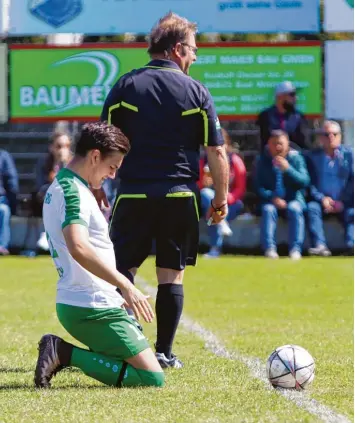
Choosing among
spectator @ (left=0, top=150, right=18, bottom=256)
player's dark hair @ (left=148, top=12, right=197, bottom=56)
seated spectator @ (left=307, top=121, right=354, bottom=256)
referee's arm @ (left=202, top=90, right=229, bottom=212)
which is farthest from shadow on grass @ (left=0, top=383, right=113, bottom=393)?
seated spectator @ (left=307, top=121, right=354, bottom=256)

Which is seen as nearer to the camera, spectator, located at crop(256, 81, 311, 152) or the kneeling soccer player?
the kneeling soccer player

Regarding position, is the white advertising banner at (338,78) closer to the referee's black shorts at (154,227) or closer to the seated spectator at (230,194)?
the seated spectator at (230,194)

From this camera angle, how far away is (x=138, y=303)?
5648 mm

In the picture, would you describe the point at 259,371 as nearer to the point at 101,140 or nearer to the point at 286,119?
the point at 101,140

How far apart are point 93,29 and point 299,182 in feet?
13.5

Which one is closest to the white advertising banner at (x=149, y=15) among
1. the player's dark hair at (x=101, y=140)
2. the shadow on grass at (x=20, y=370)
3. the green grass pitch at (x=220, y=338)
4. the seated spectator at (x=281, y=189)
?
the seated spectator at (x=281, y=189)

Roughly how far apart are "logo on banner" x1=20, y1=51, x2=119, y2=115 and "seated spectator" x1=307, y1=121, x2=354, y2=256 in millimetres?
3372

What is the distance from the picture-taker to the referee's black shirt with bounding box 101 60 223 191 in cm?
716

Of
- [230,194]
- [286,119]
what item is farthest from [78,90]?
[286,119]

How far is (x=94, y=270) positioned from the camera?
5758mm

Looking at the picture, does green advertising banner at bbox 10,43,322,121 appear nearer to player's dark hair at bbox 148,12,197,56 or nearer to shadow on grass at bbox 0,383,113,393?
player's dark hair at bbox 148,12,197,56

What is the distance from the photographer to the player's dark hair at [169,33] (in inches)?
283

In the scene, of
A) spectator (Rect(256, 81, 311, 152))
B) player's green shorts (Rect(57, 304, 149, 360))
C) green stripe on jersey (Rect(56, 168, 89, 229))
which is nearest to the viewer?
green stripe on jersey (Rect(56, 168, 89, 229))

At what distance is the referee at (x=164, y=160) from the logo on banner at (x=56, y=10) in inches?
410
